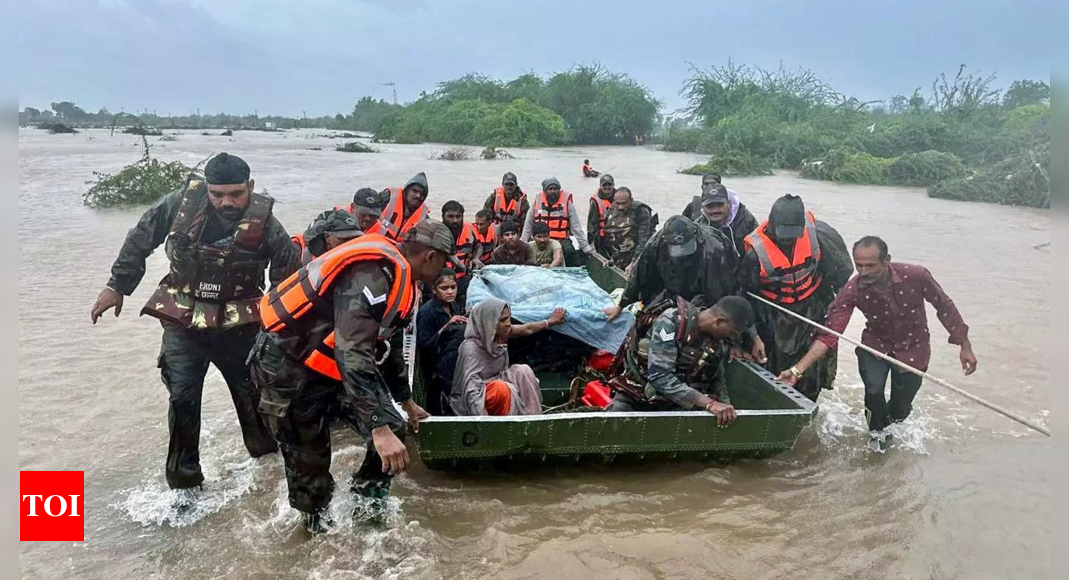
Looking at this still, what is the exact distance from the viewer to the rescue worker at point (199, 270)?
127 inches

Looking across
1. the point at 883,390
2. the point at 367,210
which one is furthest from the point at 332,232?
the point at 883,390

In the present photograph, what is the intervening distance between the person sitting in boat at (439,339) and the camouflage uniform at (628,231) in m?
2.94

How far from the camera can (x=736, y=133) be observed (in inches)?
1109

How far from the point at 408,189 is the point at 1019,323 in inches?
267

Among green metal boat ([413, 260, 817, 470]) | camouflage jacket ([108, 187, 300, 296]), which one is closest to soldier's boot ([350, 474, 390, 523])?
green metal boat ([413, 260, 817, 470])

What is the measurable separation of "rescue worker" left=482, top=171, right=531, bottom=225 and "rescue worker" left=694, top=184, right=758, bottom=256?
2.77 meters

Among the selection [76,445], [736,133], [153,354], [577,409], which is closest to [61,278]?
[153,354]

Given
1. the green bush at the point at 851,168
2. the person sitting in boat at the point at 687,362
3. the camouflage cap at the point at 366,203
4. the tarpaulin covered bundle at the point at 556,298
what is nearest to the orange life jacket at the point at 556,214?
the tarpaulin covered bundle at the point at 556,298

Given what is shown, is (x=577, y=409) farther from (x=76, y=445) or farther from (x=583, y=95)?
(x=583, y=95)

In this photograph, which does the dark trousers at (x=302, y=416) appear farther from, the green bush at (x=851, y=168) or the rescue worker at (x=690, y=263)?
the green bush at (x=851, y=168)

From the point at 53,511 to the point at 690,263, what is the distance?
3.78 metres

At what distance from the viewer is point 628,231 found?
23.7 feet

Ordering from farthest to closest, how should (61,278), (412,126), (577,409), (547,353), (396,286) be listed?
(412,126)
(61,278)
(547,353)
(577,409)
(396,286)

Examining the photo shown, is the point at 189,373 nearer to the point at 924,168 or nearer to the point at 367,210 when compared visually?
the point at 367,210
